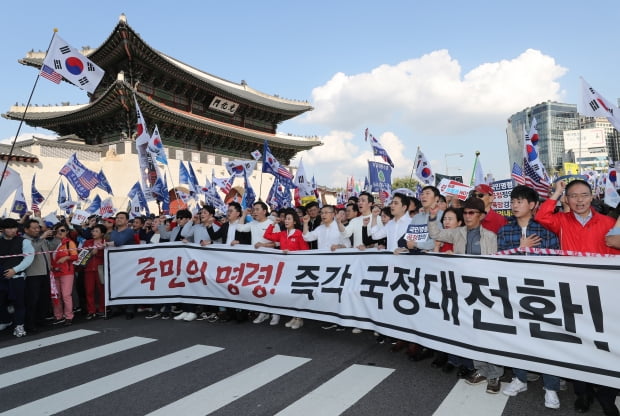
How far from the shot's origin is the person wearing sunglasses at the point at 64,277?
6.54 meters

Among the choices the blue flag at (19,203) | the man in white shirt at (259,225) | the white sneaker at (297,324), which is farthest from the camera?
the blue flag at (19,203)

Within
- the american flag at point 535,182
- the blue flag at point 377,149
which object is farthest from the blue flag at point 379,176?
the american flag at point 535,182

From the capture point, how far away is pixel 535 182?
23.4 ft

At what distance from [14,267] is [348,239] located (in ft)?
16.1

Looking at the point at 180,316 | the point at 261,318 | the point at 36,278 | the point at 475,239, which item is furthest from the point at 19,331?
the point at 475,239

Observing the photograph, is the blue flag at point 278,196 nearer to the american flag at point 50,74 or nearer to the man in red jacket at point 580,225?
the american flag at point 50,74

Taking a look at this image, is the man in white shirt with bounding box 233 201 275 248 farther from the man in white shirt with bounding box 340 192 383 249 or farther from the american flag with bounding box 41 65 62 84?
the american flag with bounding box 41 65 62 84

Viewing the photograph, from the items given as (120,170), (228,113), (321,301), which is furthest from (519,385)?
(228,113)

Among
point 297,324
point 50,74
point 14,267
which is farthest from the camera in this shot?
point 50,74

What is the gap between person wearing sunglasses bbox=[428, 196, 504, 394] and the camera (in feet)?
11.8

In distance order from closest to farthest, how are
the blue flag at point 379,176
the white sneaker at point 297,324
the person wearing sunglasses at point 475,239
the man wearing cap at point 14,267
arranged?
the person wearing sunglasses at point 475,239, the white sneaker at point 297,324, the man wearing cap at point 14,267, the blue flag at point 379,176

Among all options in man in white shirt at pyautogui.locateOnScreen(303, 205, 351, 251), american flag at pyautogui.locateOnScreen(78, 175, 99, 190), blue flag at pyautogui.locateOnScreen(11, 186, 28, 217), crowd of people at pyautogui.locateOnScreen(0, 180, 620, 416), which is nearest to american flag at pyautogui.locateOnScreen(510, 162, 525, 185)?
crowd of people at pyautogui.locateOnScreen(0, 180, 620, 416)

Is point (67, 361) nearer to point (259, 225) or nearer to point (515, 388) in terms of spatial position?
point (259, 225)

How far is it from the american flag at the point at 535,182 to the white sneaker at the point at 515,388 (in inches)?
169
